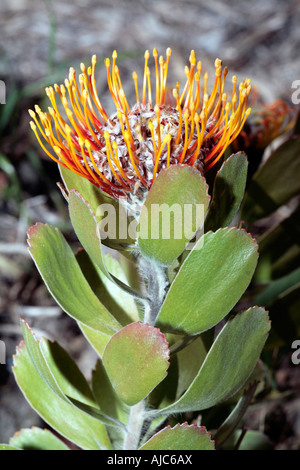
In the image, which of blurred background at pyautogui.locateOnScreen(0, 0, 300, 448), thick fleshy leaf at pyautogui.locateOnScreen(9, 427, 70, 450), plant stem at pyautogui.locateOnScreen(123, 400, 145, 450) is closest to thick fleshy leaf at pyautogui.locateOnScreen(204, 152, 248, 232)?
plant stem at pyautogui.locateOnScreen(123, 400, 145, 450)

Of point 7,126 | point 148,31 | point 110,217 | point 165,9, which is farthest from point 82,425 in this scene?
point 165,9

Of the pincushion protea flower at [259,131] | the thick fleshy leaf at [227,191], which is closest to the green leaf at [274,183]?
the pincushion protea flower at [259,131]

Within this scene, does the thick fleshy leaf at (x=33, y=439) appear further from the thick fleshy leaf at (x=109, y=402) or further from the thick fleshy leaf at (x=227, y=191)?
the thick fleshy leaf at (x=227, y=191)

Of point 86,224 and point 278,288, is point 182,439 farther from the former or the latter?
point 278,288

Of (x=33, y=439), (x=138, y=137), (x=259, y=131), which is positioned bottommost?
(x=33, y=439)

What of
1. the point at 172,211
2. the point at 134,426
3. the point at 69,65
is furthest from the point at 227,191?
the point at 69,65
